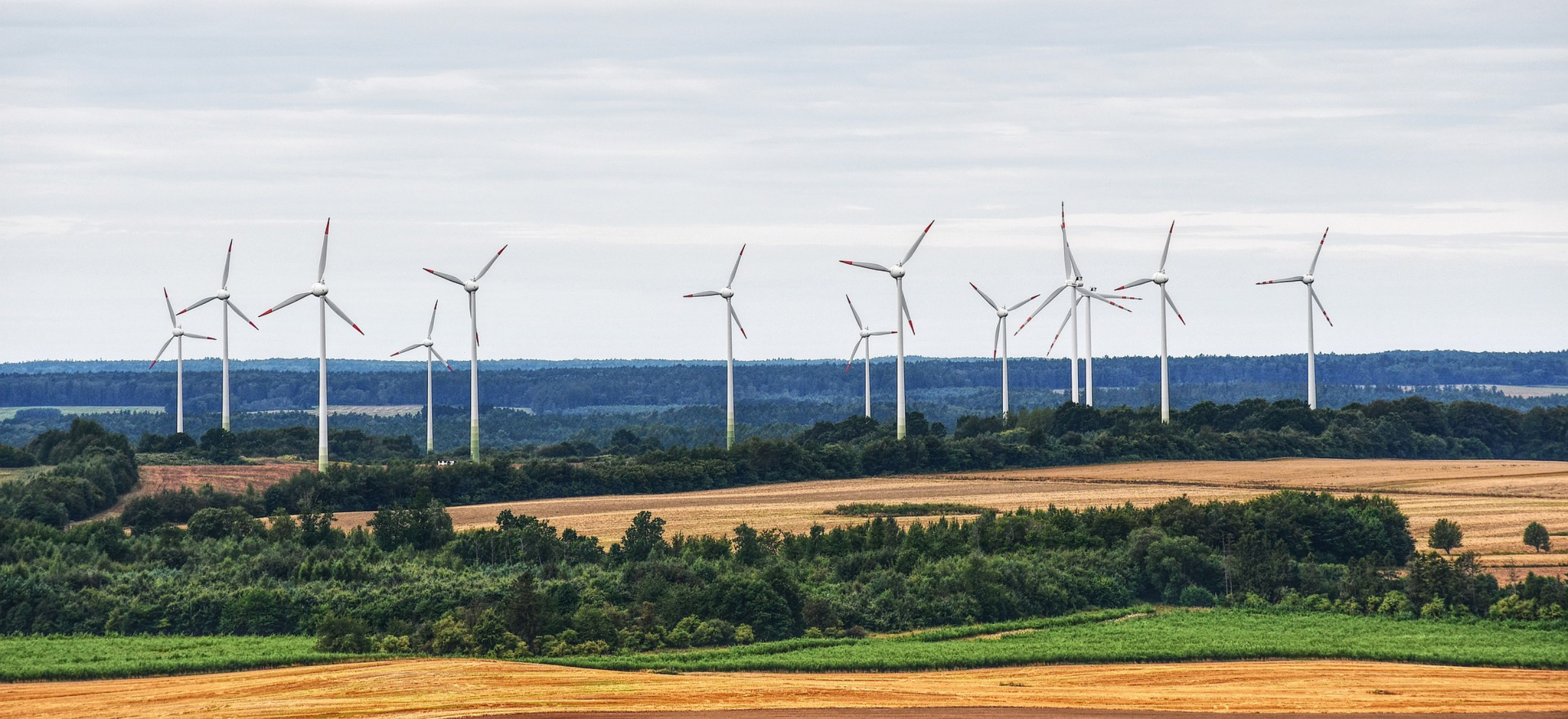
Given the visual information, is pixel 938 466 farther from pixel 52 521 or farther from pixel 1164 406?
pixel 52 521

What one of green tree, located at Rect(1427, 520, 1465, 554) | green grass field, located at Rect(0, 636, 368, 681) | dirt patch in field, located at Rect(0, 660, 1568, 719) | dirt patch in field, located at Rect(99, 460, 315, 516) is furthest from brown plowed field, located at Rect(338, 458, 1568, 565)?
dirt patch in field, located at Rect(0, 660, 1568, 719)

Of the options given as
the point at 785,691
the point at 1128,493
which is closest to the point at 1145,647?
the point at 785,691

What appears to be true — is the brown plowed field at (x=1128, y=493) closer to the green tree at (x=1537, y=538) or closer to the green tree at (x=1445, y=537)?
the green tree at (x=1537, y=538)

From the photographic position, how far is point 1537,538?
85125mm

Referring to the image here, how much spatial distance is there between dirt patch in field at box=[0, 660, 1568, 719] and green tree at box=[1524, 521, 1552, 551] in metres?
32.5

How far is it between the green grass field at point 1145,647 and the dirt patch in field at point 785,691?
3.97ft

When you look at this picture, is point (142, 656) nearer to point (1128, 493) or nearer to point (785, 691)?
point (785, 691)

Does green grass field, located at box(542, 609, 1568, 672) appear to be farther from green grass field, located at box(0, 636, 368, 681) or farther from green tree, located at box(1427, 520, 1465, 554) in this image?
green tree, located at box(1427, 520, 1465, 554)

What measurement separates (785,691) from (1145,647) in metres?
14.5

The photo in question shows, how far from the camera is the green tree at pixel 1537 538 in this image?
84588 mm

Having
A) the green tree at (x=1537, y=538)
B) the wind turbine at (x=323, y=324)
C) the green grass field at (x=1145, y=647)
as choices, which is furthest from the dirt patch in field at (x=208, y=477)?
the green tree at (x=1537, y=538)

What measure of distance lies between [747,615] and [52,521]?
55.0 meters

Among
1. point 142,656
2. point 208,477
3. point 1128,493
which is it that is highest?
point 208,477

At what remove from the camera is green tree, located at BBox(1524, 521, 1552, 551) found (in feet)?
278
